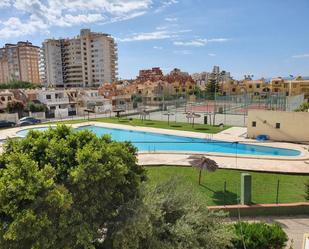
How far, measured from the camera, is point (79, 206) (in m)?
5.84

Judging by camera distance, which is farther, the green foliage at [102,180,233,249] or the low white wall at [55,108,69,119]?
the low white wall at [55,108,69,119]

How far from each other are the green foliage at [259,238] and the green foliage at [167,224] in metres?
0.72

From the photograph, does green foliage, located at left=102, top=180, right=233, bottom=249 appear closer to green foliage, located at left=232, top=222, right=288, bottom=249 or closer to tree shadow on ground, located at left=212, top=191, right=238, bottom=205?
green foliage, located at left=232, top=222, right=288, bottom=249

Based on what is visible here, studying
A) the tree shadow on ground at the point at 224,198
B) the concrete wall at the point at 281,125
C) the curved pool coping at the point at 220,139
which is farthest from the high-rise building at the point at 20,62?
the tree shadow on ground at the point at 224,198

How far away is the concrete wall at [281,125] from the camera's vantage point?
24500 mm

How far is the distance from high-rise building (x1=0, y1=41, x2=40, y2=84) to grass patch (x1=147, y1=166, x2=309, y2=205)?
12150 centimetres

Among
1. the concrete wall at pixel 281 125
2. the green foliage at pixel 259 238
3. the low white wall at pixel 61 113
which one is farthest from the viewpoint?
the low white wall at pixel 61 113

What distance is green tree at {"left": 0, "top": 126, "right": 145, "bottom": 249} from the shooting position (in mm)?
4992

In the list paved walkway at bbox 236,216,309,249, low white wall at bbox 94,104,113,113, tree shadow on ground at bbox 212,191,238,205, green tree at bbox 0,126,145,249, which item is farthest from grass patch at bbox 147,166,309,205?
low white wall at bbox 94,104,113,113

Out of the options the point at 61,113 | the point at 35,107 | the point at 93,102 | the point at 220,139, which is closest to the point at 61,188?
the point at 220,139

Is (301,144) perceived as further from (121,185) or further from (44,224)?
(44,224)

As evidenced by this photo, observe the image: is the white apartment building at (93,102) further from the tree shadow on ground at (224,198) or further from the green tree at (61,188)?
the green tree at (61,188)

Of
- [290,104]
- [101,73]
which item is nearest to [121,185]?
[290,104]

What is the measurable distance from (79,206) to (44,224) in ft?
3.22
